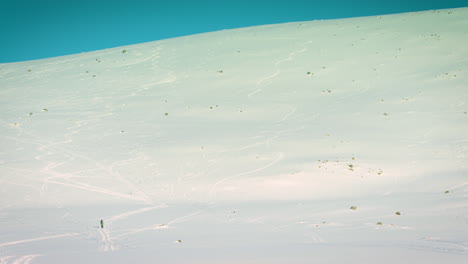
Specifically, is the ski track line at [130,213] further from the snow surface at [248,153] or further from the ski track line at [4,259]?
the ski track line at [4,259]

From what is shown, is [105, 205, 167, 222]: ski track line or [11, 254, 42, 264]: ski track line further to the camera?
[105, 205, 167, 222]: ski track line

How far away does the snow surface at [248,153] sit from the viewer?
533 cm

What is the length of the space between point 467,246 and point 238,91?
9.72 meters

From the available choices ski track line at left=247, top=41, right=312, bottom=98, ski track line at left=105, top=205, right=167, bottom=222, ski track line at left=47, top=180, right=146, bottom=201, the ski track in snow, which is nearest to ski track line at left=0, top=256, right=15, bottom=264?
the ski track in snow

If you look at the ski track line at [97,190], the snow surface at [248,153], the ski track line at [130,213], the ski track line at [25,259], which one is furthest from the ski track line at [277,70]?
the ski track line at [25,259]

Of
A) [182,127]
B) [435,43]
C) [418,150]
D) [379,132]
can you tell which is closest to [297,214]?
[418,150]

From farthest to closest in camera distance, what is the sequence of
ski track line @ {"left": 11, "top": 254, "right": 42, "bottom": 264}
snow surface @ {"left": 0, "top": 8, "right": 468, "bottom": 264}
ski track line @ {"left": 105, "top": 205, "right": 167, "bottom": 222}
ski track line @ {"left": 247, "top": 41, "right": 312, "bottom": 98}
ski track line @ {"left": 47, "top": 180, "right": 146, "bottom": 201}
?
1. ski track line @ {"left": 247, "top": 41, "right": 312, "bottom": 98}
2. ski track line @ {"left": 47, "top": 180, "right": 146, "bottom": 201}
3. ski track line @ {"left": 105, "top": 205, "right": 167, "bottom": 222}
4. snow surface @ {"left": 0, "top": 8, "right": 468, "bottom": 264}
5. ski track line @ {"left": 11, "top": 254, "right": 42, "bottom": 264}

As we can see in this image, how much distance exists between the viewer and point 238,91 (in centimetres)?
1385

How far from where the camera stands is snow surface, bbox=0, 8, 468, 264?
17.5 feet

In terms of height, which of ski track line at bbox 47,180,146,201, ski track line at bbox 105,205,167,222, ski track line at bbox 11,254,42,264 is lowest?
ski track line at bbox 11,254,42,264

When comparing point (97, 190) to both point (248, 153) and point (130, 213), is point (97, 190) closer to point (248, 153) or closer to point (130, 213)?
point (130, 213)

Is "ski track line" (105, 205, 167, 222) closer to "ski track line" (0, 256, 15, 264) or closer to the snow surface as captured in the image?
the snow surface

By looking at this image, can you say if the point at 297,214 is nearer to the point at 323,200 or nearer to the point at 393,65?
the point at 323,200

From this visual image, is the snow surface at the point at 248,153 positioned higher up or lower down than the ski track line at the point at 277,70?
lower down
